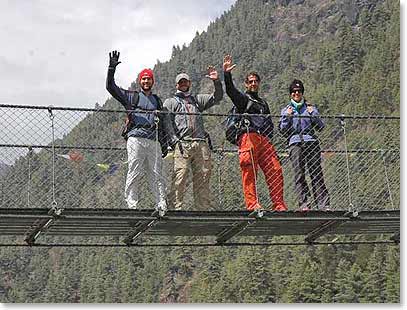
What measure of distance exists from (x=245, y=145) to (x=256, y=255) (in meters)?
101

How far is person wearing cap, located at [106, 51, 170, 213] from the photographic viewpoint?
11.2 m

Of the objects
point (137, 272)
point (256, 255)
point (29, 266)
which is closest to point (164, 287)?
point (137, 272)

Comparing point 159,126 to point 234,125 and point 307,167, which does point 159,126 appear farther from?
point 307,167

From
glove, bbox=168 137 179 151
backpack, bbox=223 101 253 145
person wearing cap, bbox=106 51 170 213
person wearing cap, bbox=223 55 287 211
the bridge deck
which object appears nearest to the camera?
the bridge deck

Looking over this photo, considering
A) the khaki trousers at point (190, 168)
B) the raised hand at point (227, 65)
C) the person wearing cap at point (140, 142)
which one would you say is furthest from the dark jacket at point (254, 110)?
the person wearing cap at point (140, 142)

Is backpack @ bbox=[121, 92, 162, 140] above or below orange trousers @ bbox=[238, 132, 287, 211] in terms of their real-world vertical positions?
above

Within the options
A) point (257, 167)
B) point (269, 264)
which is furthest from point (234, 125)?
point (269, 264)

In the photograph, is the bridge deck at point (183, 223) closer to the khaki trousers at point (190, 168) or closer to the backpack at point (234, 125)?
the khaki trousers at point (190, 168)

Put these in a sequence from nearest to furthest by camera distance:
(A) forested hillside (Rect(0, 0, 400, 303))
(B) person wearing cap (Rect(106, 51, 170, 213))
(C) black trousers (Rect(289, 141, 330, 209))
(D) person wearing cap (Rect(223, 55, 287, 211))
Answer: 1. (B) person wearing cap (Rect(106, 51, 170, 213))
2. (D) person wearing cap (Rect(223, 55, 287, 211))
3. (C) black trousers (Rect(289, 141, 330, 209))
4. (A) forested hillside (Rect(0, 0, 400, 303))

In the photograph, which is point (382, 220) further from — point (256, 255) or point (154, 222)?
point (256, 255)

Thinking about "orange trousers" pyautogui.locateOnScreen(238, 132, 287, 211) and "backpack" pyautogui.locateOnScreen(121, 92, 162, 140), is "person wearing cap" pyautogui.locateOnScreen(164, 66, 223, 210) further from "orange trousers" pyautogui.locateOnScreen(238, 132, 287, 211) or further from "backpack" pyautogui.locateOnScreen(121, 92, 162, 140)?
"orange trousers" pyautogui.locateOnScreen(238, 132, 287, 211)

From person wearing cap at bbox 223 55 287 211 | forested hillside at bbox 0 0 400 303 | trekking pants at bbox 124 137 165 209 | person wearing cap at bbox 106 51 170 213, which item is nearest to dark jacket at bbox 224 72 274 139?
person wearing cap at bbox 223 55 287 211

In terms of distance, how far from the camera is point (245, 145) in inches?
460

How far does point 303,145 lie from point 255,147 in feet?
2.10
